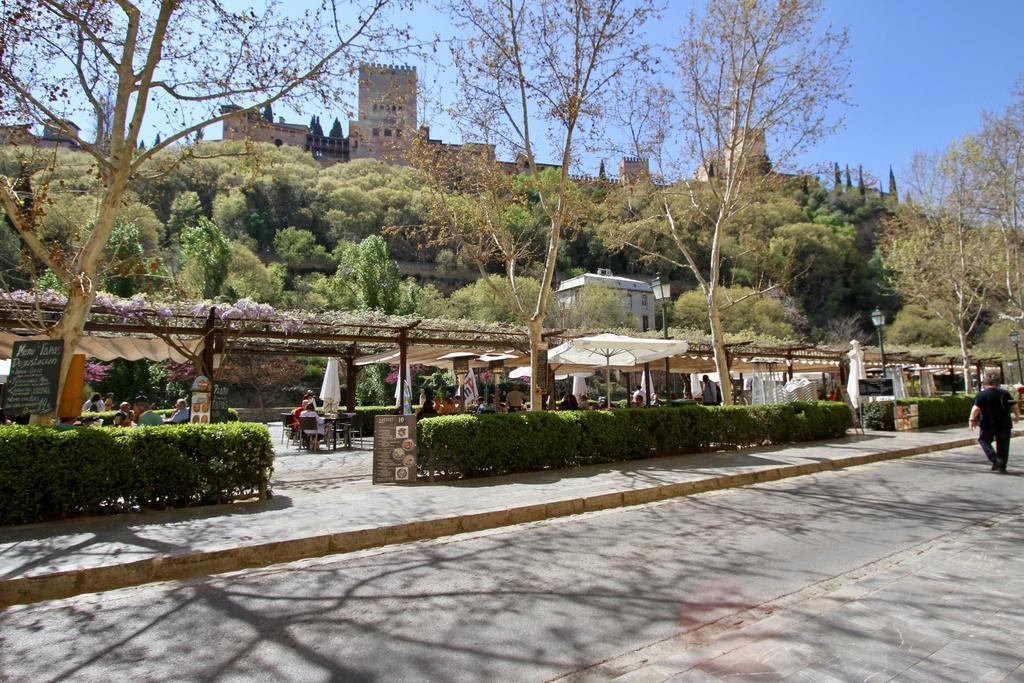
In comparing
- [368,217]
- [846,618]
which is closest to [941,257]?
[846,618]

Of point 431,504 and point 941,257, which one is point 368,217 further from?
point 431,504

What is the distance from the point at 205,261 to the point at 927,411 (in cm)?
4514

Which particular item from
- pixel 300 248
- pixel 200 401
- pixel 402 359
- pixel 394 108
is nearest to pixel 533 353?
pixel 402 359

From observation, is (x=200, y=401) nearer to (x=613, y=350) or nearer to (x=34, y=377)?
(x=34, y=377)

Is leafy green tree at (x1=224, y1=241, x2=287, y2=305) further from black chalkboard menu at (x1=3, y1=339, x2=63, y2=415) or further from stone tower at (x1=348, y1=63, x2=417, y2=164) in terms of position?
black chalkboard menu at (x1=3, y1=339, x2=63, y2=415)

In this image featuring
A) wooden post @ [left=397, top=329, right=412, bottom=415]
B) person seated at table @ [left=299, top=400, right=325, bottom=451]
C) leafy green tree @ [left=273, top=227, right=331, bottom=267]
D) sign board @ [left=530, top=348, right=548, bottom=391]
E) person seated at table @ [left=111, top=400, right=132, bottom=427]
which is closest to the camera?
person seated at table @ [left=111, top=400, right=132, bottom=427]

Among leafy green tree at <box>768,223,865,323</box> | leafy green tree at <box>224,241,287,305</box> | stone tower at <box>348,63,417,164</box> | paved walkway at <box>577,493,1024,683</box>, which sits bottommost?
paved walkway at <box>577,493,1024,683</box>

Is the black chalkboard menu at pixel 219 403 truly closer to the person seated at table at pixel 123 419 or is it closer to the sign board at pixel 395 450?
the person seated at table at pixel 123 419

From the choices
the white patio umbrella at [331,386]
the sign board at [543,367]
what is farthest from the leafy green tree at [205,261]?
the sign board at [543,367]

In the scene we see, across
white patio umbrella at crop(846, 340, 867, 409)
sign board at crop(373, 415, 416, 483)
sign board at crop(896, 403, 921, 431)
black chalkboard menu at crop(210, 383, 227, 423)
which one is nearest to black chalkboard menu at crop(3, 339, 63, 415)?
sign board at crop(373, 415, 416, 483)

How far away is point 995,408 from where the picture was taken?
33.1 ft

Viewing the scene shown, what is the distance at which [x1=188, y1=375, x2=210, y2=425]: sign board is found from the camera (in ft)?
35.1

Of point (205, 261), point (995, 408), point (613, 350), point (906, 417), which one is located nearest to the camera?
point (995, 408)

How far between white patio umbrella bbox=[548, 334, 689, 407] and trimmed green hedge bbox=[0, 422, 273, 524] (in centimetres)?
725
